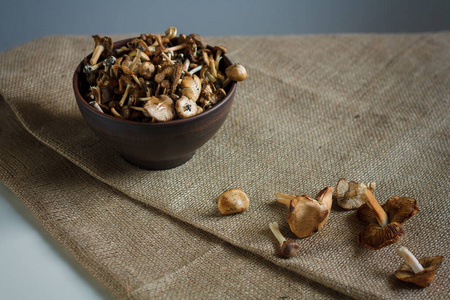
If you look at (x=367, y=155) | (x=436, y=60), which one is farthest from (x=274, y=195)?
(x=436, y=60)

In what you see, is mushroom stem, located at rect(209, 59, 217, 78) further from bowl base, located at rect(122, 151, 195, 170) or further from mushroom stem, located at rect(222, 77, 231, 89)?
bowl base, located at rect(122, 151, 195, 170)

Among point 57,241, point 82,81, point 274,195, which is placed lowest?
point 57,241

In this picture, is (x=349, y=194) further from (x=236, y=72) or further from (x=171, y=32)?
(x=171, y=32)

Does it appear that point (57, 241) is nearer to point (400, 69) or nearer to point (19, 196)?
point (19, 196)

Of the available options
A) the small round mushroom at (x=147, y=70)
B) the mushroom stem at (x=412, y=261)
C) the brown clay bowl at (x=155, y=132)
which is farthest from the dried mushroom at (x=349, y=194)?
the small round mushroom at (x=147, y=70)

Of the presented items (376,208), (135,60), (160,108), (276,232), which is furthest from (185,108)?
(376,208)

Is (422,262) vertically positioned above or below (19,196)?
above

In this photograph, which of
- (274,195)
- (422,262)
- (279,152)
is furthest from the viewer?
(279,152)
